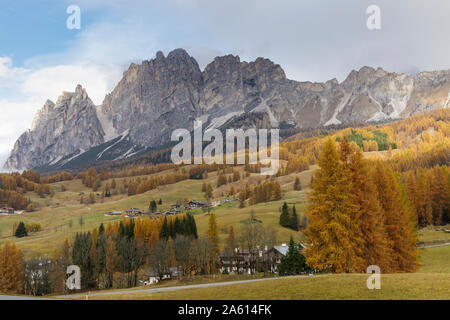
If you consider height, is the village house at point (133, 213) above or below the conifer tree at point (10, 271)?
above

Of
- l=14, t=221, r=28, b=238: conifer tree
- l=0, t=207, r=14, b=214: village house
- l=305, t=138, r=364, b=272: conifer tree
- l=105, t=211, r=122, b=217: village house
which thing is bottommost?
l=14, t=221, r=28, b=238: conifer tree

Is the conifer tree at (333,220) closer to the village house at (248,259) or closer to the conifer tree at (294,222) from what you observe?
the village house at (248,259)

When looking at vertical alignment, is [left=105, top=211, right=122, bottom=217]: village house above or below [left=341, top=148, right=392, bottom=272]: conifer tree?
below

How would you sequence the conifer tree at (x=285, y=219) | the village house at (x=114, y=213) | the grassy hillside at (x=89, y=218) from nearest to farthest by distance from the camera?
the grassy hillside at (x=89, y=218) < the conifer tree at (x=285, y=219) < the village house at (x=114, y=213)

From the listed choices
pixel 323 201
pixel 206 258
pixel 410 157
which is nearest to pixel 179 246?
pixel 206 258

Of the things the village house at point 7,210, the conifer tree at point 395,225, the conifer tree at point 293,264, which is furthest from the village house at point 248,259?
the village house at point 7,210

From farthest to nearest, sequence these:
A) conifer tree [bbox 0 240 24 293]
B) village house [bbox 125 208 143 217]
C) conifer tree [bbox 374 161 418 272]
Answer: village house [bbox 125 208 143 217], conifer tree [bbox 0 240 24 293], conifer tree [bbox 374 161 418 272]

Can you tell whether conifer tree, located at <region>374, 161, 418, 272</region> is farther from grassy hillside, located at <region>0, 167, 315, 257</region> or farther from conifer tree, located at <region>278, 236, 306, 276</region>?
grassy hillside, located at <region>0, 167, 315, 257</region>

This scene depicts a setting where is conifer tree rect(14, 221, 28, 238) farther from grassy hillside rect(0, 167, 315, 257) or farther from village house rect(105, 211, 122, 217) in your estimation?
village house rect(105, 211, 122, 217)

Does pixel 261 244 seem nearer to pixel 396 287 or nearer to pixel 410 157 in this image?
pixel 396 287

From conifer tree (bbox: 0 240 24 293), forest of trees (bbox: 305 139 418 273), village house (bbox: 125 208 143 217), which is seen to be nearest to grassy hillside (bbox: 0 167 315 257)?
village house (bbox: 125 208 143 217)

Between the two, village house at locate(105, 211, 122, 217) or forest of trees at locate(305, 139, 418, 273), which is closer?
forest of trees at locate(305, 139, 418, 273)

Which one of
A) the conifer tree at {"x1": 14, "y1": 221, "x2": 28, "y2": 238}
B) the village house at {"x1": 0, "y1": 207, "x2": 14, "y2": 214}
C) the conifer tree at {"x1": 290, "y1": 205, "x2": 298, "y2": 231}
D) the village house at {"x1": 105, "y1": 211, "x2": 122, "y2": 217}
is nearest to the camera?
the conifer tree at {"x1": 290, "y1": 205, "x2": 298, "y2": 231}
